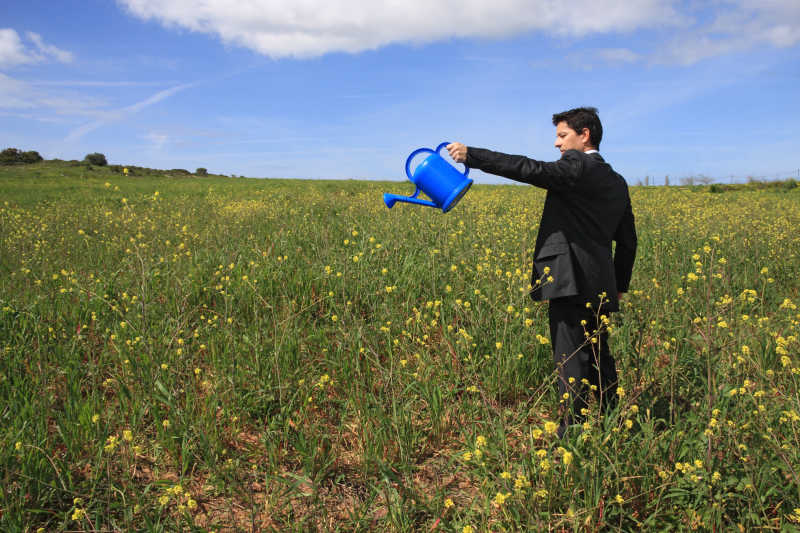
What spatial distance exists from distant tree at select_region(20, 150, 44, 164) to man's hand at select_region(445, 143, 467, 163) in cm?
5848

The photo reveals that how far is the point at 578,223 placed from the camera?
8.16 ft

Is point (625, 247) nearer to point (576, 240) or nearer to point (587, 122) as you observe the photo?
point (576, 240)

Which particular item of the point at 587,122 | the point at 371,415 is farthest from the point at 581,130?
the point at 371,415

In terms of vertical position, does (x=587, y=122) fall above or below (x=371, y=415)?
above

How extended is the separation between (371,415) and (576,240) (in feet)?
4.93

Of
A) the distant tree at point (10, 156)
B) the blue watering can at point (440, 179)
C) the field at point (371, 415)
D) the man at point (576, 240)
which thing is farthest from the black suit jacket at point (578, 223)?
the distant tree at point (10, 156)

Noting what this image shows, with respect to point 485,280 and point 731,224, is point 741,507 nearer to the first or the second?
point 485,280

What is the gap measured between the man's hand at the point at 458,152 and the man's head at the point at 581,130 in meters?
0.59

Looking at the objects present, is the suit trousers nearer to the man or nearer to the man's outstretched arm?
the man

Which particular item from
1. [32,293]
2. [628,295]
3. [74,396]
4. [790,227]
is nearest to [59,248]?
[32,293]

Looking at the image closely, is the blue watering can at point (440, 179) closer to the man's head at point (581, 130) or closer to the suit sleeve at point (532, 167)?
the suit sleeve at point (532, 167)

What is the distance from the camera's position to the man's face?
8.23ft

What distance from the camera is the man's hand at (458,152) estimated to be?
235 centimetres

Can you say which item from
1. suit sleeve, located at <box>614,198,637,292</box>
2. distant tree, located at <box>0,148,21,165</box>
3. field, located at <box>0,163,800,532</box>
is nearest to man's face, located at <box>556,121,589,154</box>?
suit sleeve, located at <box>614,198,637,292</box>
